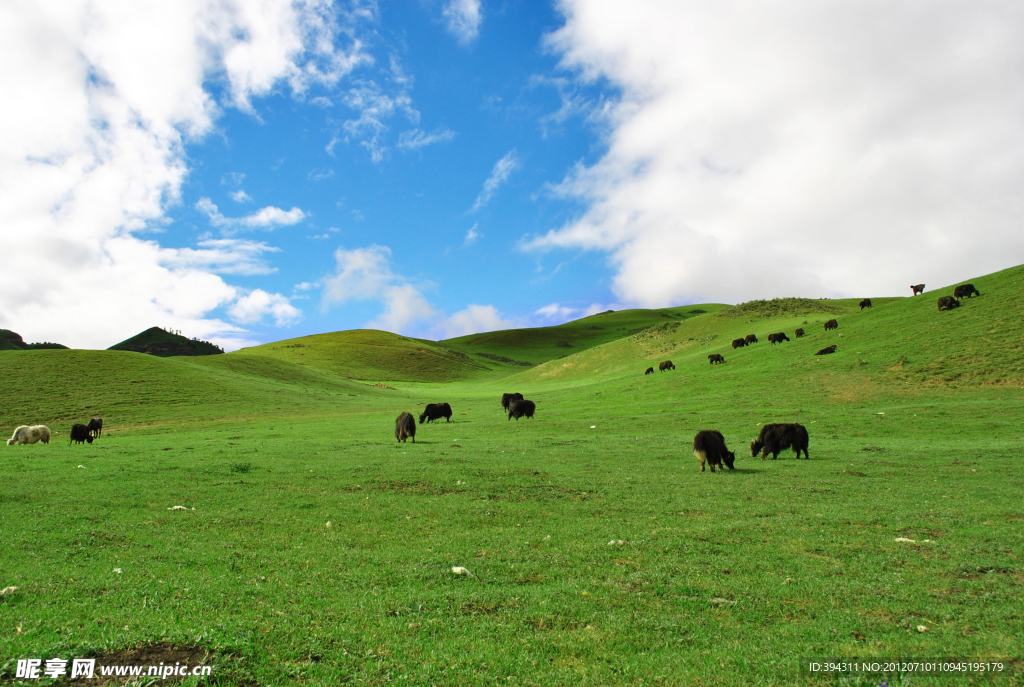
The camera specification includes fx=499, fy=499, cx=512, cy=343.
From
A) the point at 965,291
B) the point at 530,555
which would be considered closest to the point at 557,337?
the point at 965,291

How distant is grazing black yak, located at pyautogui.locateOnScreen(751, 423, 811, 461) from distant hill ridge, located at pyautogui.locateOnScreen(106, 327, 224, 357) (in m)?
147

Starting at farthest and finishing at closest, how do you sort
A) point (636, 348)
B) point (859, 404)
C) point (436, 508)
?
point (636, 348) → point (859, 404) → point (436, 508)

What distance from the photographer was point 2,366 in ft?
135

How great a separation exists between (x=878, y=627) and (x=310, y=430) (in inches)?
1083

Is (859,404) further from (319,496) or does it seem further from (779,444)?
(319,496)

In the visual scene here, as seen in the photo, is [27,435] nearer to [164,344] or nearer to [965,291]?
[965,291]

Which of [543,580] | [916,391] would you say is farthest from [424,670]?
[916,391]

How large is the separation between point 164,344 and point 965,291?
165 meters

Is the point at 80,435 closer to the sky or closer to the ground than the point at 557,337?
closer to the ground

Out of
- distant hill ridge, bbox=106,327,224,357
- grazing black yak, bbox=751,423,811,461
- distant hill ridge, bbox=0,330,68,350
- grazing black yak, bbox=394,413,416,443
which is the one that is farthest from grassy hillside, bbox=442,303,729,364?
grazing black yak, bbox=751,423,811,461

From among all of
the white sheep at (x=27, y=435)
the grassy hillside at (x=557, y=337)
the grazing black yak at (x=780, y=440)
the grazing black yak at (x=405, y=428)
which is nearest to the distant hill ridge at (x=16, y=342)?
the grassy hillside at (x=557, y=337)

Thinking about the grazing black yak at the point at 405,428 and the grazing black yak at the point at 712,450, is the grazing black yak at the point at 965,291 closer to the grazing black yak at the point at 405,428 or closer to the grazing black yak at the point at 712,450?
the grazing black yak at the point at 712,450

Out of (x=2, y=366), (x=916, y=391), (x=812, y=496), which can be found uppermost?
(x=2, y=366)

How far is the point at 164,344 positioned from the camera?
139 metres
